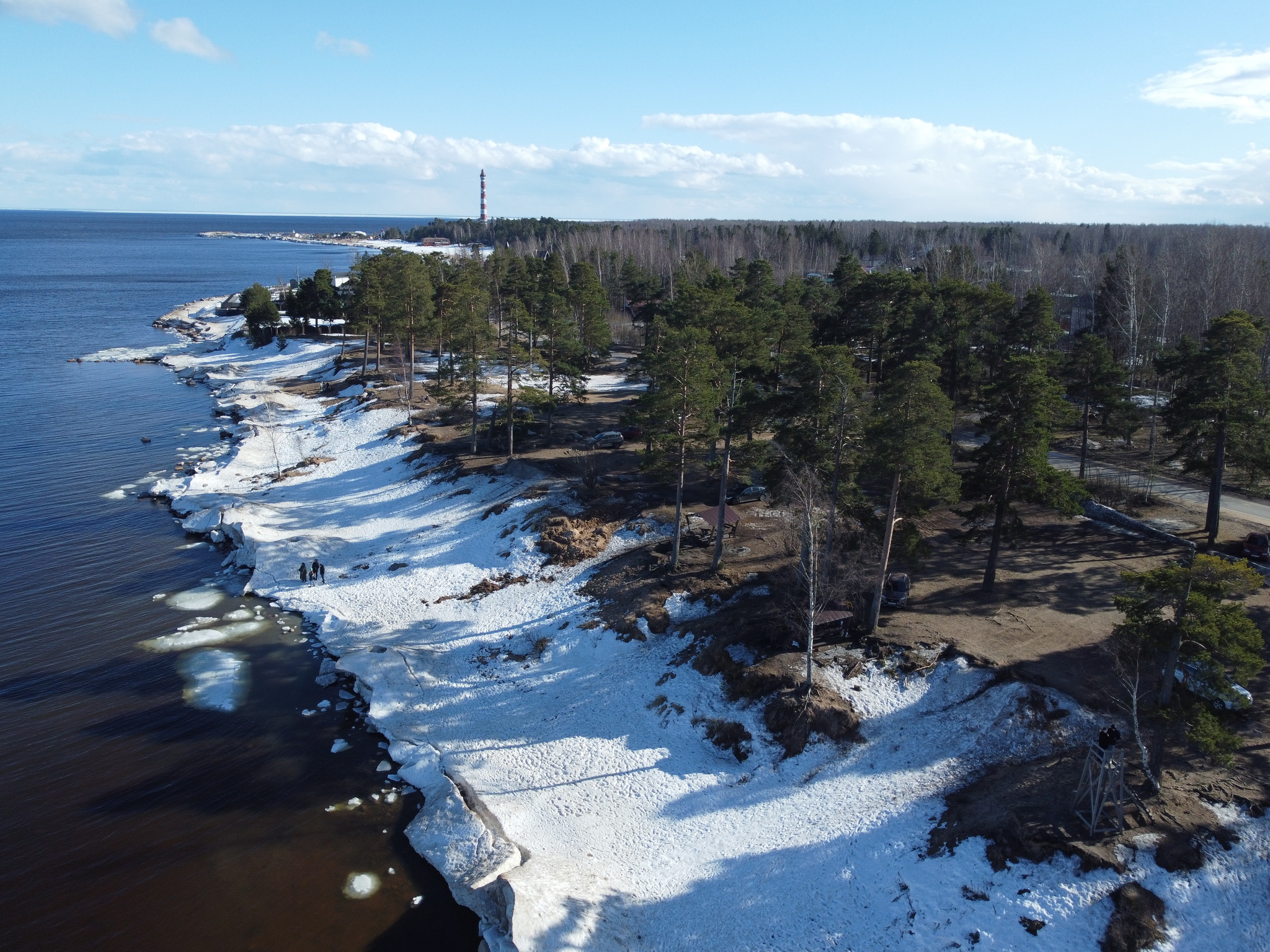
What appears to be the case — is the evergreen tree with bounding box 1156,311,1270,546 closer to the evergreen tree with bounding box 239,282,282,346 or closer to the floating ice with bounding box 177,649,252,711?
the floating ice with bounding box 177,649,252,711

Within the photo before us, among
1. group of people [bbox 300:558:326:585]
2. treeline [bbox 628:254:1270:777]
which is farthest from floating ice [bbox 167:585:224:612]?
treeline [bbox 628:254:1270:777]

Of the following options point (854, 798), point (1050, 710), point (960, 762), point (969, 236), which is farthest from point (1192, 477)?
point (969, 236)

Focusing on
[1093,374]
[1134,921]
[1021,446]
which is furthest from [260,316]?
[1134,921]

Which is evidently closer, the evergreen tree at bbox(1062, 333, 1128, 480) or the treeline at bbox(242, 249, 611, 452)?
the evergreen tree at bbox(1062, 333, 1128, 480)

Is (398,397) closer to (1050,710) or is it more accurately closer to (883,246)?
(1050,710)

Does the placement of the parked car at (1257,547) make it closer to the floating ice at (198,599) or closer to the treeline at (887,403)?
the treeline at (887,403)
